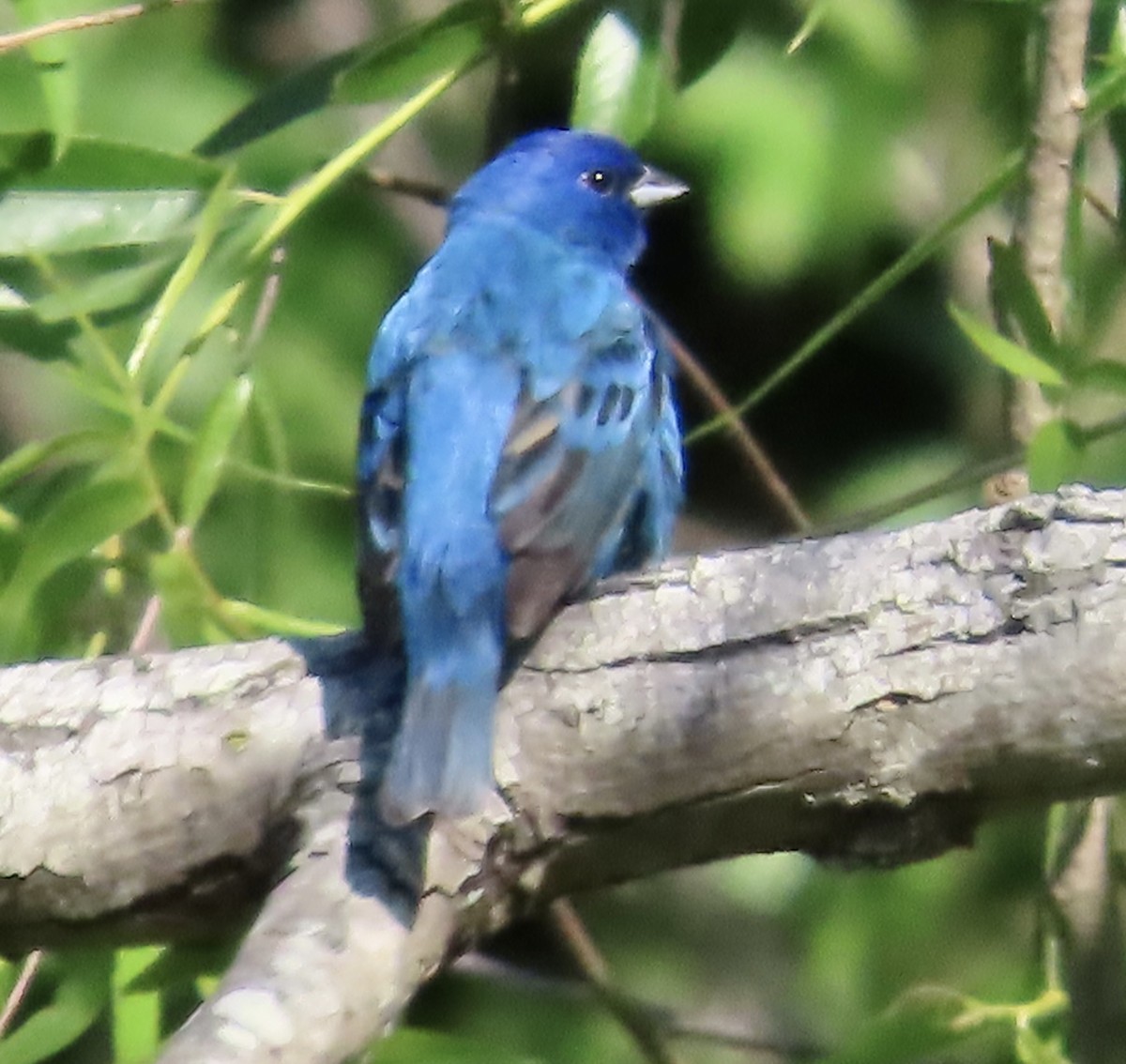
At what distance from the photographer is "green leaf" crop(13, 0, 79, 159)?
230 centimetres

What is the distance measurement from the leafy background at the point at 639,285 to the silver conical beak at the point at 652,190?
281 millimetres

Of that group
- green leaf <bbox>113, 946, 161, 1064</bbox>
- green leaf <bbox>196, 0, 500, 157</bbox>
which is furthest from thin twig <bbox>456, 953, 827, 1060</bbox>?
green leaf <bbox>196, 0, 500, 157</bbox>

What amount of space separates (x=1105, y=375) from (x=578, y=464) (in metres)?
0.67

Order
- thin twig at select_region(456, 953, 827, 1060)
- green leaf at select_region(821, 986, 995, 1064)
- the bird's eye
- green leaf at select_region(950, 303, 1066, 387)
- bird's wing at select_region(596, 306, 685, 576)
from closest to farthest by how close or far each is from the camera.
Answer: green leaf at select_region(950, 303, 1066, 387)
green leaf at select_region(821, 986, 995, 1064)
thin twig at select_region(456, 953, 827, 1060)
bird's wing at select_region(596, 306, 685, 576)
the bird's eye

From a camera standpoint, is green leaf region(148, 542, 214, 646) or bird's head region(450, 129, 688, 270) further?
bird's head region(450, 129, 688, 270)

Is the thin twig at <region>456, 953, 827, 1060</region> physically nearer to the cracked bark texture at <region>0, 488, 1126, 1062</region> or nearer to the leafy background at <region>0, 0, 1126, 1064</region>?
the leafy background at <region>0, 0, 1126, 1064</region>

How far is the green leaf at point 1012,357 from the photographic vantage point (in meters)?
2.12

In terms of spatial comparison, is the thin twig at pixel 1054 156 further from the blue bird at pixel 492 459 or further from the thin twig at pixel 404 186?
the thin twig at pixel 404 186

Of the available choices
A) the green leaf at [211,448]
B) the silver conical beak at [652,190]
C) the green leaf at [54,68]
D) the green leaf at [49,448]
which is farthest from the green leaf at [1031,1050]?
the silver conical beak at [652,190]

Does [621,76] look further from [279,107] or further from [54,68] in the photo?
[54,68]

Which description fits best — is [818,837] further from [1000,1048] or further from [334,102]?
[334,102]

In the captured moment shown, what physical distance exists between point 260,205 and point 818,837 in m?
1.01

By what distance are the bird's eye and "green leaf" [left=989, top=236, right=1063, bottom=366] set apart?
1.23 metres

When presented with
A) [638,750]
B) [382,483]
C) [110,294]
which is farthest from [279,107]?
[638,750]
